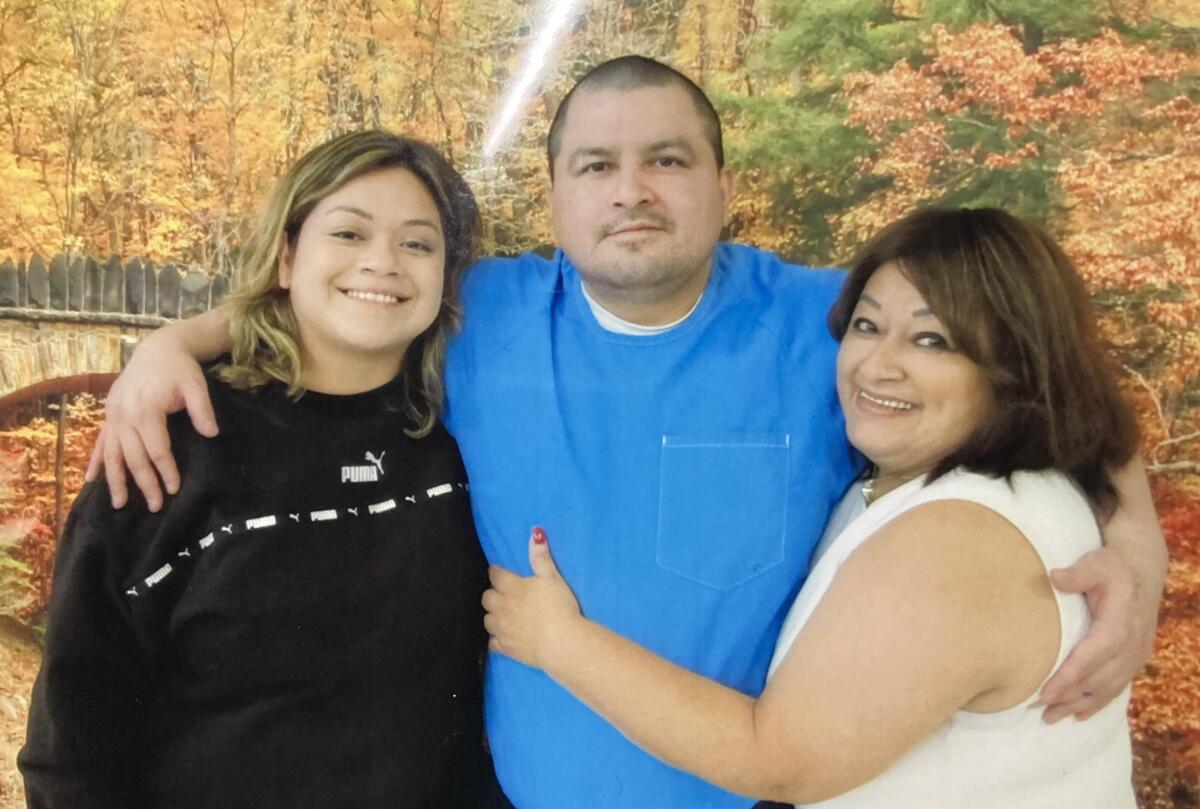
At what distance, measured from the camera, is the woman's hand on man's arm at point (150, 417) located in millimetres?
1222

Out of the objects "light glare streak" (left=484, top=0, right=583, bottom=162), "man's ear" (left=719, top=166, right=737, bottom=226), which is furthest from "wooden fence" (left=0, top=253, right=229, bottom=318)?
"man's ear" (left=719, top=166, right=737, bottom=226)

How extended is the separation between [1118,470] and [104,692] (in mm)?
1656

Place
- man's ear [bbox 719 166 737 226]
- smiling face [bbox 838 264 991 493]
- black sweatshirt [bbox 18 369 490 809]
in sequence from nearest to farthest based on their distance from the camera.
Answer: smiling face [bbox 838 264 991 493]
black sweatshirt [bbox 18 369 490 809]
man's ear [bbox 719 166 737 226]

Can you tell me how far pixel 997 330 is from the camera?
1.10 metres

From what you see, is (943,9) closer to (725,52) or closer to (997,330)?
(725,52)

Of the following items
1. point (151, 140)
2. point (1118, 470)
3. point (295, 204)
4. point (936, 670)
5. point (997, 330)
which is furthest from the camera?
point (151, 140)

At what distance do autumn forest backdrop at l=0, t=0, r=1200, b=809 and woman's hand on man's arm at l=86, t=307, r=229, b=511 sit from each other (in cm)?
46

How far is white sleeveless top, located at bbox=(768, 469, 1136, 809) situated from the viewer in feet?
3.32

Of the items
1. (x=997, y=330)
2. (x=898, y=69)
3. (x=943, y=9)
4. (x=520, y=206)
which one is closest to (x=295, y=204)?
(x=520, y=206)

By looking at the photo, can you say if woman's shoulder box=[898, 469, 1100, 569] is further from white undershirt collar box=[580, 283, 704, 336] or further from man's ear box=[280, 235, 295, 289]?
man's ear box=[280, 235, 295, 289]

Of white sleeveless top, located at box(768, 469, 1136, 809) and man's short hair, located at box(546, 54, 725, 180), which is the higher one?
man's short hair, located at box(546, 54, 725, 180)

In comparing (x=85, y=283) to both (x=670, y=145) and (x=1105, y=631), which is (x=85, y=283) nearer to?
(x=670, y=145)

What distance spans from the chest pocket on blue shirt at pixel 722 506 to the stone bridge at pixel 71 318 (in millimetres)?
1164

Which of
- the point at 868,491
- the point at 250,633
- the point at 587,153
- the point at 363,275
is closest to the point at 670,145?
the point at 587,153
